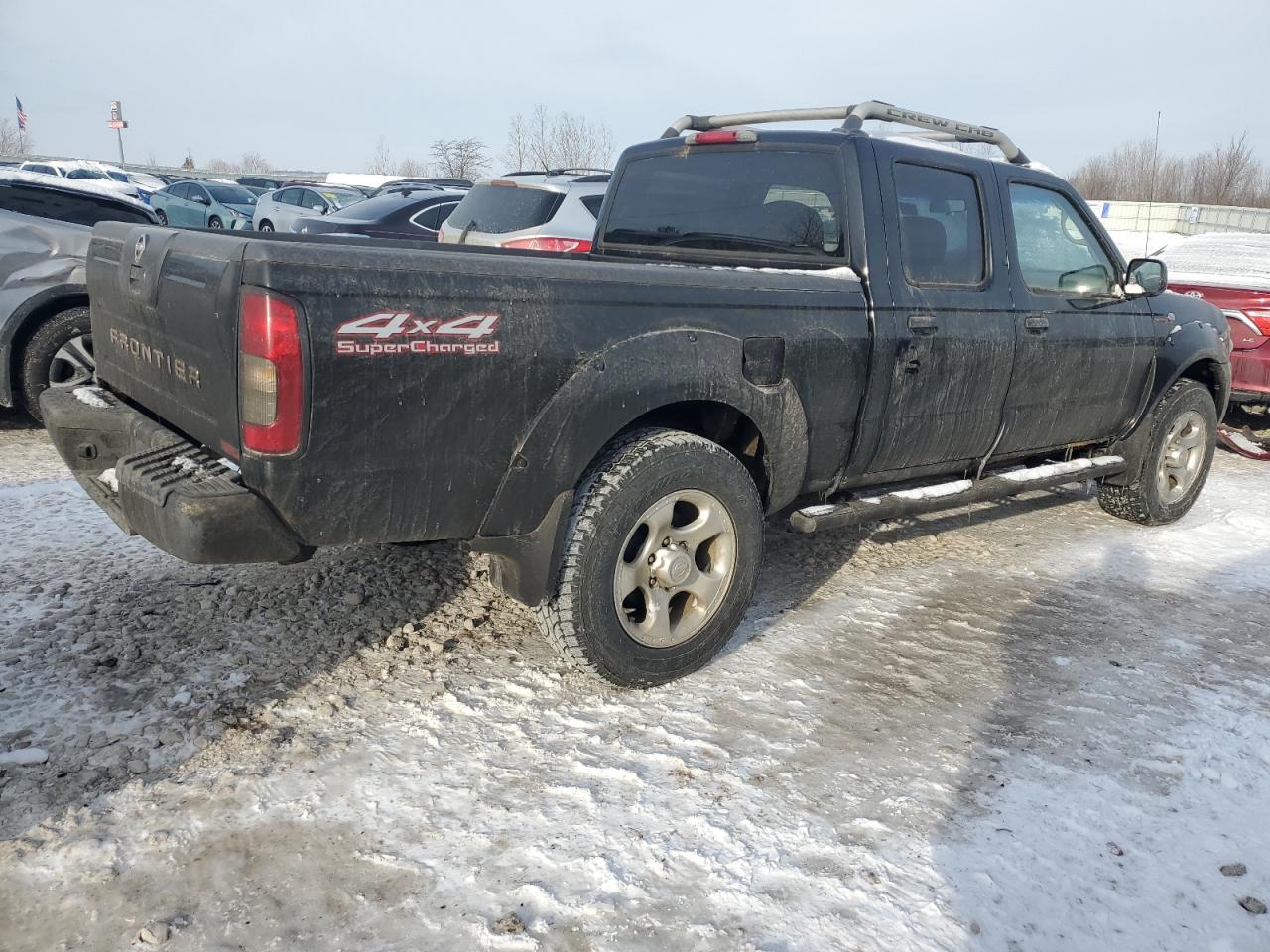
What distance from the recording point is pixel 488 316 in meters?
2.79

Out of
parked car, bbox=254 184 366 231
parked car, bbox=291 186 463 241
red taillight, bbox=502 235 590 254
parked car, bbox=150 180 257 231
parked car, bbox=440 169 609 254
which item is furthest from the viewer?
parked car, bbox=150 180 257 231

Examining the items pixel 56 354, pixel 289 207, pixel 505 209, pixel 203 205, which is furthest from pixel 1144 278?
pixel 203 205

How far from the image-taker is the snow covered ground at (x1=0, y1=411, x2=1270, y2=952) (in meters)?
2.39

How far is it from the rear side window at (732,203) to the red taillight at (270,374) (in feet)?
7.27

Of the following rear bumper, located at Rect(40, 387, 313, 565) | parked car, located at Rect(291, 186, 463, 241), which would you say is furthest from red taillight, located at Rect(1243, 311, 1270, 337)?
parked car, located at Rect(291, 186, 463, 241)

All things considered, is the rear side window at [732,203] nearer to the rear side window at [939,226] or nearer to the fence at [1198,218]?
the rear side window at [939,226]

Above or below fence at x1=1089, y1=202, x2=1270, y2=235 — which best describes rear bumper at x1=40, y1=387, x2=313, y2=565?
below

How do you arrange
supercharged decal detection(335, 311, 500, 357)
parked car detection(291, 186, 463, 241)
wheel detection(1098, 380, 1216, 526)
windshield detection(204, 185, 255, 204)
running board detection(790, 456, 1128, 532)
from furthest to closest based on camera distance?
windshield detection(204, 185, 255, 204), parked car detection(291, 186, 463, 241), wheel detection(1098, 380, 1216, 526), running board detection(790, 456, 1128, 532), supercharged decal detection(335, 311, 500, 357)

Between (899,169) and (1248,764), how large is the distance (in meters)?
2.53

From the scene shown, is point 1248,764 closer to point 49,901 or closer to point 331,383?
point 331,383

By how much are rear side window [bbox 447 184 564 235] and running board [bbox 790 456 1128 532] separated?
16.2ft

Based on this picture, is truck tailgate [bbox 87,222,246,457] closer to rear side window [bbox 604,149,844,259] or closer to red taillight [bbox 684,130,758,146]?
rear side window [bbox 604,149,844,259]

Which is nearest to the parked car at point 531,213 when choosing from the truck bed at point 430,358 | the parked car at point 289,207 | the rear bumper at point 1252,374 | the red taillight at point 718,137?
the red taillight at point 718,137

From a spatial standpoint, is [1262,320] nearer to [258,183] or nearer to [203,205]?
[203,205]
